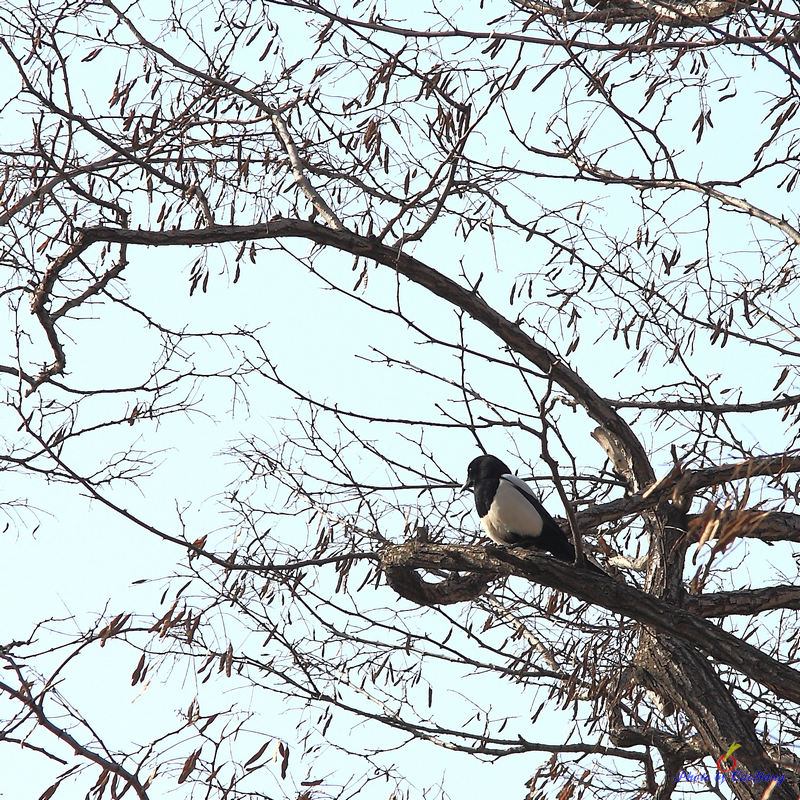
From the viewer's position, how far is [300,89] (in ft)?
15.6

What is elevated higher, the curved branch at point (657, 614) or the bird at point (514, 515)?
the bird at point (514, 515)

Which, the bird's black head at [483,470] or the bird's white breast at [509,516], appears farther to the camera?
the bird's black head at [483,470]

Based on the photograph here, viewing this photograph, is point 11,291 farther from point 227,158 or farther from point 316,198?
point 316,198

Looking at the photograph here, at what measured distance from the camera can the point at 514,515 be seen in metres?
4.69

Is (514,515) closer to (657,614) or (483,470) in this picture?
(483,470)

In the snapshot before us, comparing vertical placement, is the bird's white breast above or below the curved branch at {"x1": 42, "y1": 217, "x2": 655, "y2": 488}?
below

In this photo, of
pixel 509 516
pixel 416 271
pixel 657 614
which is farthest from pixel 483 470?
pixel 657 614

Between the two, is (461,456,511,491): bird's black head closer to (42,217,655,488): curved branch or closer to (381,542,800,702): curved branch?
(42,217,655,488): curved branch

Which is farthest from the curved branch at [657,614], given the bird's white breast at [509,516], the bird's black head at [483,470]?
the bird's black head at [483,470]

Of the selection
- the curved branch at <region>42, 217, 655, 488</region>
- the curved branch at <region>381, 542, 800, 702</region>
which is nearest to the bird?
the curved branch at <region>42, 217, 655, 488</region>

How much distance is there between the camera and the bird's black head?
194 inches

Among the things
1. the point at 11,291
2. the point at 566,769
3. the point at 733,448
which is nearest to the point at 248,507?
the point at 11,291

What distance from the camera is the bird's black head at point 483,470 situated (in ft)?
16.1

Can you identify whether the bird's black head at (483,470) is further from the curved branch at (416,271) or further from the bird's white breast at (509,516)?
the curved branch at (416,271)
